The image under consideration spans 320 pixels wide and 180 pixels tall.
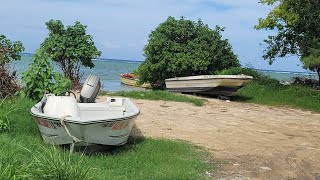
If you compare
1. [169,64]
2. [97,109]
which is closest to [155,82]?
[169,64]

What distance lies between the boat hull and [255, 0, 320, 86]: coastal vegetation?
34.6 feet

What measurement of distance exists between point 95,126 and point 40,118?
0.92 meters

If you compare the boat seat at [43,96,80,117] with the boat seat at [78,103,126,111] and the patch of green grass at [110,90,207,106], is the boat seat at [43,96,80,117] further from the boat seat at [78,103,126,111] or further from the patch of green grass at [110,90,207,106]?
the patch of green grass at [110,90,207,106]

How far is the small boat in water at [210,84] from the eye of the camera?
50.6 feet

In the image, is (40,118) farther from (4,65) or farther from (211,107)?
(211,107)

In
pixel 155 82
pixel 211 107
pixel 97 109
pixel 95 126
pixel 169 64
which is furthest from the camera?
pixel 155 82

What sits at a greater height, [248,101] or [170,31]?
[170,31]

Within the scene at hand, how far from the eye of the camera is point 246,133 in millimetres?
9562

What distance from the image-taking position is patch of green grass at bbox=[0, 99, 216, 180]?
4676 millimetres

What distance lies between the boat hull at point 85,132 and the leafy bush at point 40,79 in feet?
6.85

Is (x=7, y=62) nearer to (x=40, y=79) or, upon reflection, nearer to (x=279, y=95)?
(x=40, y=79)

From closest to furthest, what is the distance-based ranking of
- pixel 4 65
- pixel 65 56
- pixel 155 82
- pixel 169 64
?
pixel 4 65 → pixel 65 56 → pixel 169 64 → pixel 155 82

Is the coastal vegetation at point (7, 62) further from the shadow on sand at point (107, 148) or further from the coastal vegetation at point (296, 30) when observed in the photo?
the coastal vegetation at point (296, 30)

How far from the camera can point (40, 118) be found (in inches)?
267
